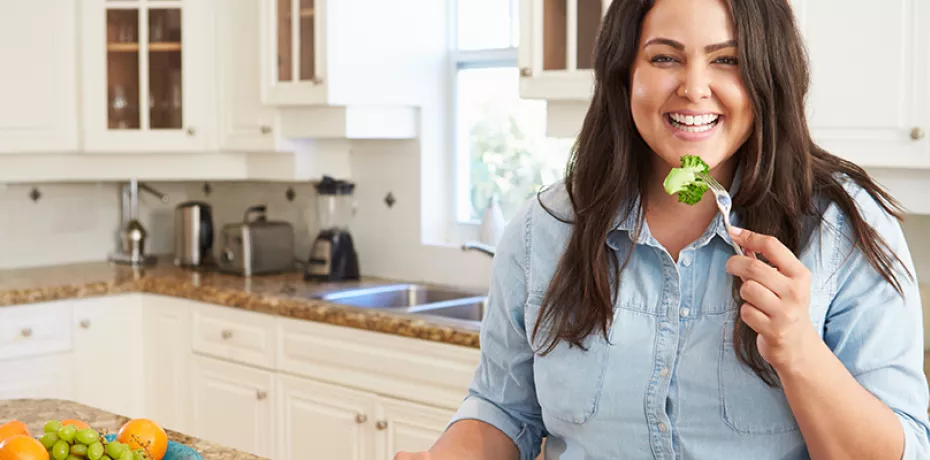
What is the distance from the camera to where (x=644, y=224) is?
138 centimetres

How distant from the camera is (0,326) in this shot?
11.0ft

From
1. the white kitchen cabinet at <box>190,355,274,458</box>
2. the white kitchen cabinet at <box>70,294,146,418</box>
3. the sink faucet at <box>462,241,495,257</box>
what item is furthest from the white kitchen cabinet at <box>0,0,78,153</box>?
the sink faucet at <box>462,241,495,257</box>

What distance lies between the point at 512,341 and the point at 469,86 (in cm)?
219

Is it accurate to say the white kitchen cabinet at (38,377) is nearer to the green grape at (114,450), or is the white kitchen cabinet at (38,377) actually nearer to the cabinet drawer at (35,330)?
the cabinet drawer at (35,330)

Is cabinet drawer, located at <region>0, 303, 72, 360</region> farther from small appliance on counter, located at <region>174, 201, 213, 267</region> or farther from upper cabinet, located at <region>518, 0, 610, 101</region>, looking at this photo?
upper cabinet, located at <region>518, 0, 610, 101</region>

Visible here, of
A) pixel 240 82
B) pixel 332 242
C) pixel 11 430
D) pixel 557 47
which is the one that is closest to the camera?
pixel 11 430

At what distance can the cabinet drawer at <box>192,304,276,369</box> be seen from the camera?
326 cm

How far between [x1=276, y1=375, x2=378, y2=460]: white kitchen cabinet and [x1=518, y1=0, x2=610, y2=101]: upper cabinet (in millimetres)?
940

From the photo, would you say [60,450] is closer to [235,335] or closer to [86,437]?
[86,437]

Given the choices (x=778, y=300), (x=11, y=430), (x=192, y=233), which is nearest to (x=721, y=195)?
(x=778, y=300)

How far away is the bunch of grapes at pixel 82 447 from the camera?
125cm

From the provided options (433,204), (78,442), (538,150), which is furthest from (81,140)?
(78,442)

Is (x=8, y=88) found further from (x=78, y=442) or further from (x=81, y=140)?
(x=78, y=442)

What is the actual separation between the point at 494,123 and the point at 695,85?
7.38ft
